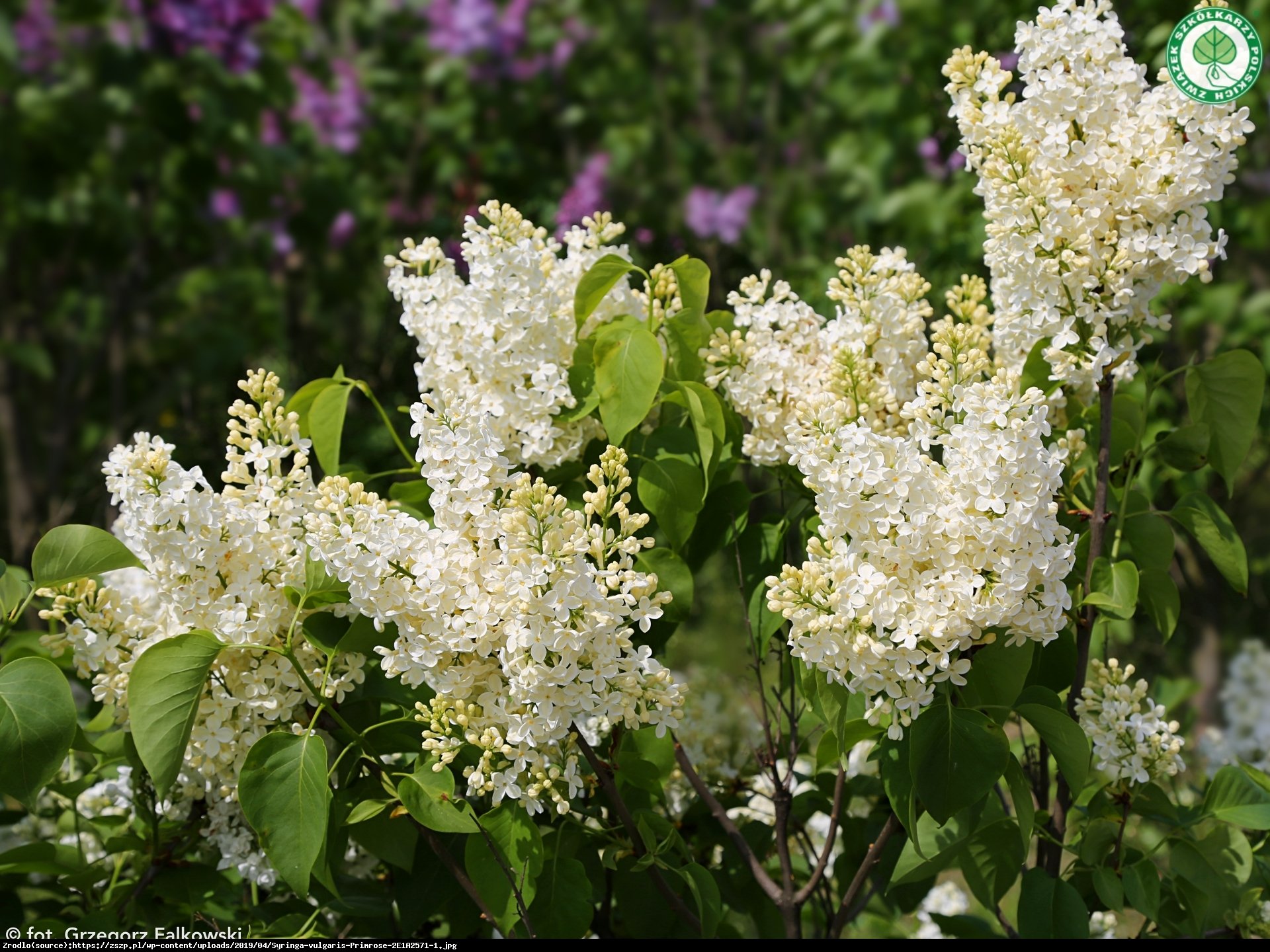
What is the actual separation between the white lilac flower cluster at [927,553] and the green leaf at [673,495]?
23 cm

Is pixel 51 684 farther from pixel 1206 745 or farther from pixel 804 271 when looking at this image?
pixel 804 271

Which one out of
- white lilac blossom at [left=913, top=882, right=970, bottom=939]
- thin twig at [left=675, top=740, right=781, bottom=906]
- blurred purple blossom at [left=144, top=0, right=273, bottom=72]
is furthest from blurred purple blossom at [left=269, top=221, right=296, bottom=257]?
thin twig at [left=675, top=740, right=781, bottom=906]

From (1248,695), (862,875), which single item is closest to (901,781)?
(862,875)

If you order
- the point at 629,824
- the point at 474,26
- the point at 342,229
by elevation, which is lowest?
the point at 342,229

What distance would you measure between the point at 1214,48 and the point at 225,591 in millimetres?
1297

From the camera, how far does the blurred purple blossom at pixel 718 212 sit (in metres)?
5.19

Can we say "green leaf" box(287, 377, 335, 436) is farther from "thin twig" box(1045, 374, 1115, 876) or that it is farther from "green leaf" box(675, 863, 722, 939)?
"thin twig" box(1045, 374, 1115, 876)

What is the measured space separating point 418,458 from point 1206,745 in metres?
1.75

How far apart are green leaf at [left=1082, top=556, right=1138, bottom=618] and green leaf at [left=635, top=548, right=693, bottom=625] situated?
44cm

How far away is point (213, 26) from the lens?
13.6 ft

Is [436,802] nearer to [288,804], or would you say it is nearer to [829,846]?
[288,804]

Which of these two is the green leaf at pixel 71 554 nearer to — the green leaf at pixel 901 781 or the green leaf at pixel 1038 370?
the green leaf at pixel 901 781

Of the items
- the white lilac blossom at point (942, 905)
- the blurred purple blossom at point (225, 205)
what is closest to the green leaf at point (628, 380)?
the white lilac blossom at point (942, 905)

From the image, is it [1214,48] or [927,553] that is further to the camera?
[1214,48]
